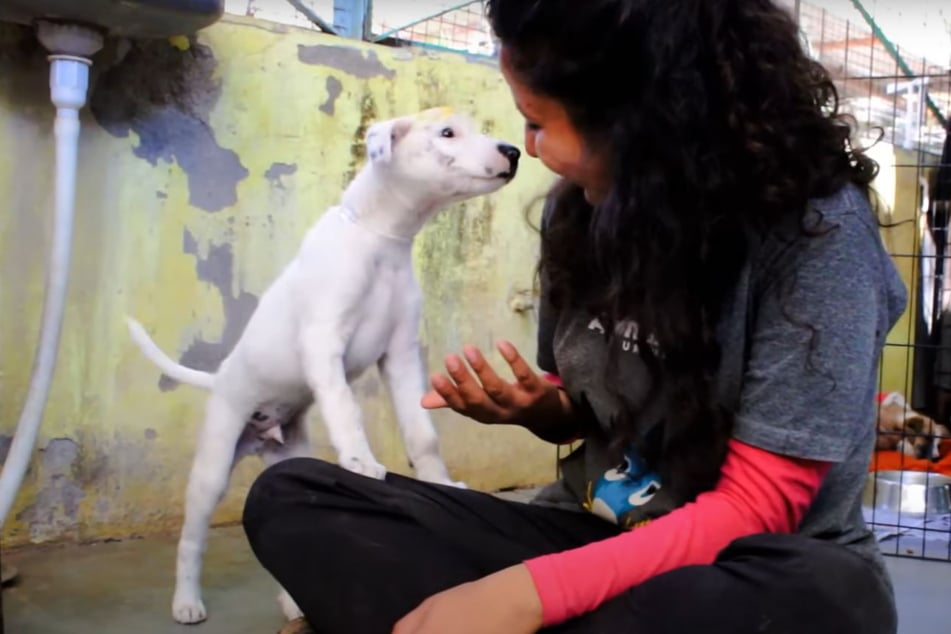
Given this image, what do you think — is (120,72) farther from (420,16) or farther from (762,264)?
(762,264)

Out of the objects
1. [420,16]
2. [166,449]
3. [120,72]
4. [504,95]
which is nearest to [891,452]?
[504,95]

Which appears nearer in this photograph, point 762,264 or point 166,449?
point 762,264

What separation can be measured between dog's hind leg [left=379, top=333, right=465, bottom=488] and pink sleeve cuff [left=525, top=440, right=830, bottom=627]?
549 mm

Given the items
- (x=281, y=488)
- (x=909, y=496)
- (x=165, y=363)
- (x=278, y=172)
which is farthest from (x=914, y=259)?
(x=281, y=488)

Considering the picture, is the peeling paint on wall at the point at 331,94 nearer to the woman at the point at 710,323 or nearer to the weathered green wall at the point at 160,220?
the weathered green wall at the point at 160,220

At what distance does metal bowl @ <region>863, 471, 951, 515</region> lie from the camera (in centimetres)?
231

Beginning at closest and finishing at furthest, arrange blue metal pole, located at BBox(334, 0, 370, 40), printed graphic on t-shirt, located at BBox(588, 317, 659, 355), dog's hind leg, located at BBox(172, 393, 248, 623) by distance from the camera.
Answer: printed graphic on t-shirt, located at BBox(588, 317, 659, 355)
dog's hind leg, located at BBox(172, 393, 248, 623)
blue metal pole, located at BBox(334, 0, 370, 40)

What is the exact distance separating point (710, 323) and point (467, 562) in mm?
298

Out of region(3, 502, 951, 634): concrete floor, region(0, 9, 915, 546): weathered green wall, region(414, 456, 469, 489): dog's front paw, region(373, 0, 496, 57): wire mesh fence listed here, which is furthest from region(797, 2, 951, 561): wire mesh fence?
region(414, 456, 469, 489): dog's front paw

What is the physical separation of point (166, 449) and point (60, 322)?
296 mm

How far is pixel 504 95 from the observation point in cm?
190

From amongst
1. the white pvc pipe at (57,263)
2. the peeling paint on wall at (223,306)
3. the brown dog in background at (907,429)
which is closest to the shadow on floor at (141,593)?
the white pvc pipe at (57,263)

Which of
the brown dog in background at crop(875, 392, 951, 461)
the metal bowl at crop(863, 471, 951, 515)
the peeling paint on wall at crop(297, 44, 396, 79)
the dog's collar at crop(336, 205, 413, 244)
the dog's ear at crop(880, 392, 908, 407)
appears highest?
the peeling paint on wall at crop(297, 44, 396, 79)

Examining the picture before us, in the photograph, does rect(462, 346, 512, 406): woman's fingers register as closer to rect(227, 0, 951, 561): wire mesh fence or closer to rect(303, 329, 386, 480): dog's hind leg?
rect(303, 329, 386, 480): dog's hind leg
